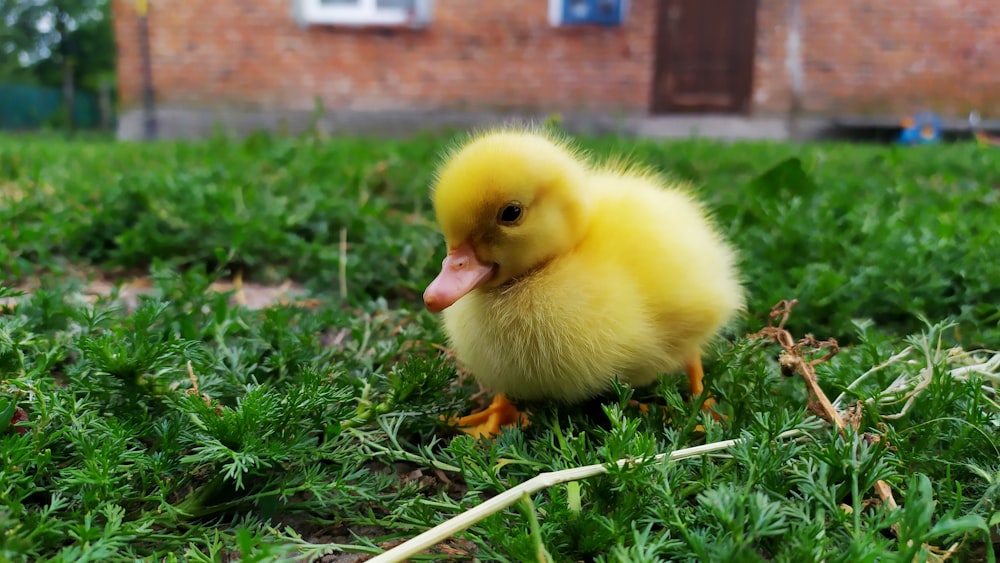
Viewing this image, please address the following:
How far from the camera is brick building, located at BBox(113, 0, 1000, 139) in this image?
8.12 meters

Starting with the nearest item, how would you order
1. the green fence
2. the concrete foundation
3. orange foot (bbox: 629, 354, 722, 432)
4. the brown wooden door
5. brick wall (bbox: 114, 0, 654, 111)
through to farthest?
1. orange foot (bbox: 629, 354, 722, 432)
2. brick wall (bbox: 114, 0, 654, 111)
3. the concrete foundation
4. the brown wooden door
5. the green fence

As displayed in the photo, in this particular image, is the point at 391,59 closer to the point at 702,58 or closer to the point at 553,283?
the point at 702,58

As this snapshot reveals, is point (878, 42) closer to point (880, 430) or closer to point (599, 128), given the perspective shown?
point (599, 128)

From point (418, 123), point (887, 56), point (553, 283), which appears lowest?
point (553, 283)

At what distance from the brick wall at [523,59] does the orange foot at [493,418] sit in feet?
24.9

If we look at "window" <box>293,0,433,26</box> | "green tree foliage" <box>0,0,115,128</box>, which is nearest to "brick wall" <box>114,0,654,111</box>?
"window" <box>293,0,433,26</box>

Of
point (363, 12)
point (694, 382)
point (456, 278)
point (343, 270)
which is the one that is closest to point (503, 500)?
point (456, 278)

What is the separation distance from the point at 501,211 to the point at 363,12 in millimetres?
7978

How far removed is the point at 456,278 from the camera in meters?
1.27

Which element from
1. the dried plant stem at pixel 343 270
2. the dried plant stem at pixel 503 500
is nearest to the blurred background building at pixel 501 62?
the dried plant stem at pixel 343 270

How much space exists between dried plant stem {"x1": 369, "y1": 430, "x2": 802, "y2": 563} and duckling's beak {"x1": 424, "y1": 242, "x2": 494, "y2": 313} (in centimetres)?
37

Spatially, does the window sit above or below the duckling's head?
above

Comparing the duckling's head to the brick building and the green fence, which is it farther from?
the green fence

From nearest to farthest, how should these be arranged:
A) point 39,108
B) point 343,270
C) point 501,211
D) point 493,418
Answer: point 501,211 < point 493,418 < point 343,270 < point 39,108
